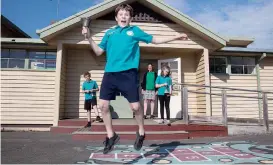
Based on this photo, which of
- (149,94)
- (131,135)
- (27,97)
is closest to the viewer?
(131,135)

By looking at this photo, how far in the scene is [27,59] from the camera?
8.66 metres

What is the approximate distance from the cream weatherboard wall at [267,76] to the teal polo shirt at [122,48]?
8.88m

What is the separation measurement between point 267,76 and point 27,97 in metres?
10.2

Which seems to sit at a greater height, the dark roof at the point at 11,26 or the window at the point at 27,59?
the dark roof at the point at 11,26

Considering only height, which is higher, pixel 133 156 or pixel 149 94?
pixel 149 94

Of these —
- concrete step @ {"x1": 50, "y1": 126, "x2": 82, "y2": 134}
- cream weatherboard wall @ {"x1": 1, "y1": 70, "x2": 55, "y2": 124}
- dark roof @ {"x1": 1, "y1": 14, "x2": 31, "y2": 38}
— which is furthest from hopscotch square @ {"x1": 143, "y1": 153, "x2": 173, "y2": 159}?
dark roof @ {"x1": 1, "y1": 14, "x2": 31, "y2": 38}

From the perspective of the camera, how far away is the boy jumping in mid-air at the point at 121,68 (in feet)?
9.40

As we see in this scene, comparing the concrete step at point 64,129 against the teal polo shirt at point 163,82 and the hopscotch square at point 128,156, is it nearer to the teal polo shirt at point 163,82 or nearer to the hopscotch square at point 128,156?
the teal polo shirt at point 163,82

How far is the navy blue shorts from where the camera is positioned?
2.86 metres

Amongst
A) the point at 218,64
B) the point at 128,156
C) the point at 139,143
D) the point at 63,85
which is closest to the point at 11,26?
the point at 63,85

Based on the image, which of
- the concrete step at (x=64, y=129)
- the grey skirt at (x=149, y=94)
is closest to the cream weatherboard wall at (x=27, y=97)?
A: the concrete step at (x=64, y=129)

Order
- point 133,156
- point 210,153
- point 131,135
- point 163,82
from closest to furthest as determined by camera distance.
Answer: point 133,156 → point 210,153 → point 131,135 → point 163,82

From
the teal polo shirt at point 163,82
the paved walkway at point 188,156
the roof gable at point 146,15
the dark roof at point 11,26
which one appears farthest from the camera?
the dark roof at point 11,26

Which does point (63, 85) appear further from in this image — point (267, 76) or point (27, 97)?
point (267, 76)
